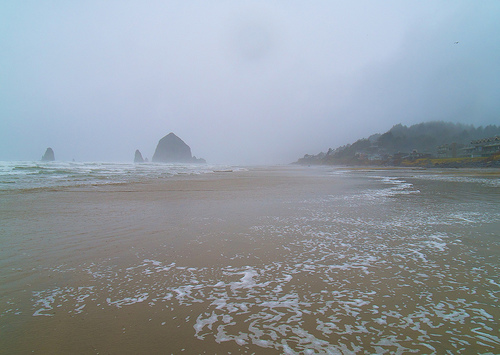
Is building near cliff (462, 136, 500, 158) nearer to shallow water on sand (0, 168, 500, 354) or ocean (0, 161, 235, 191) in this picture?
ocean (0, 161, 235, 191)

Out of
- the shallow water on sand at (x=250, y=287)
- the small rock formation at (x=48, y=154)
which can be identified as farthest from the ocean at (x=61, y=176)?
the small rock formation at (x=48, y=154)

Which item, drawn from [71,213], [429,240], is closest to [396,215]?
[429,240]

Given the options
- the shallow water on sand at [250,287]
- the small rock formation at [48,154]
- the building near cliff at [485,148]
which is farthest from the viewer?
the small rock formation at [48,154]

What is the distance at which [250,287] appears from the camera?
4.60m

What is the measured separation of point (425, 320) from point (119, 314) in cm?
452

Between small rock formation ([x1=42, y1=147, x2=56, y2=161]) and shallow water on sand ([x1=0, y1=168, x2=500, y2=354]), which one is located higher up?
small rock formation ([x1=42, y1=147, x2=56, y2=161])

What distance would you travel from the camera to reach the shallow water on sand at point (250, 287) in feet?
10.7

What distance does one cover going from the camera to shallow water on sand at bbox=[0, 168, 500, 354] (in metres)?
3.25

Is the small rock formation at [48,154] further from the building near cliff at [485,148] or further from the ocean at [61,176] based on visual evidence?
the building near cliff at [485,148]

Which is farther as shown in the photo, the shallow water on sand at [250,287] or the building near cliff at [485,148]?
the building near cliff at [485,148]

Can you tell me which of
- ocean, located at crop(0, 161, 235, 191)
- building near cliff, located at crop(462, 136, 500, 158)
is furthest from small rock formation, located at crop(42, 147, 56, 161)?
building near cliff, located at crop(462, 136, 500, 158)

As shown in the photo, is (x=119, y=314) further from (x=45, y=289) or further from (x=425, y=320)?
(x=425, y=320)

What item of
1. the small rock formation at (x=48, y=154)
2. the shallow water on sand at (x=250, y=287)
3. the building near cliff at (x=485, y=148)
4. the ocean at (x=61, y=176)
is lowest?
the shallow water on sand at (x=250, y=287)

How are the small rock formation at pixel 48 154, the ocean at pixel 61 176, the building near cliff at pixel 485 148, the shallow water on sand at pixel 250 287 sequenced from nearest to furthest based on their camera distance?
the shallow water on sand at pixel 250 287 < the ocean at pixel 61 176 < the building near cliff at pixel 485 148 < the small rock formation at pixel 48 154
